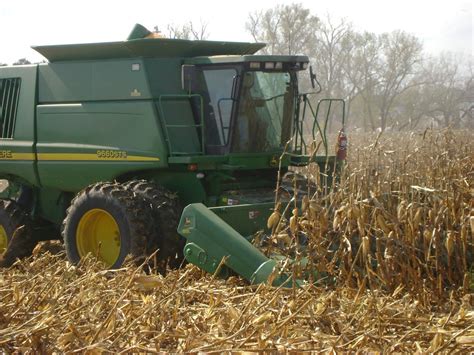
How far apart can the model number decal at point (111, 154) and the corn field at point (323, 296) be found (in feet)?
5.09

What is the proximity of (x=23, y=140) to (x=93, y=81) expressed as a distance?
106 cm

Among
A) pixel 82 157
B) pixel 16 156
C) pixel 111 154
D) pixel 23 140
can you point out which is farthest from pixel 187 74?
pixel 16 156

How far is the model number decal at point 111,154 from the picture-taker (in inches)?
287

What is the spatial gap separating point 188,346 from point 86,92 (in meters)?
4.47

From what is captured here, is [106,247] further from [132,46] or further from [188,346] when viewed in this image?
[188,346]

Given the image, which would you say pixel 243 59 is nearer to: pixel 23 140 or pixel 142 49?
pixel 142 49

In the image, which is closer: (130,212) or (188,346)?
(188,346)

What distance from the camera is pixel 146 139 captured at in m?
7.16

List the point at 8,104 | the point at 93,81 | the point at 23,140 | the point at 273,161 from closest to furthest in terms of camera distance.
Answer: the point at 273,161 → the point at 93,81 → the point at 23,140 → the point at 8,104

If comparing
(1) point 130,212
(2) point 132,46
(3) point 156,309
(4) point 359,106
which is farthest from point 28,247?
(4) point 359,106

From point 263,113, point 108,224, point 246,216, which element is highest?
point 263,113

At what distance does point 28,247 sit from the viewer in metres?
7.88

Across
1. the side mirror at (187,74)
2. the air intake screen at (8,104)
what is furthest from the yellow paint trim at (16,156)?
the side mirror at (187,74)

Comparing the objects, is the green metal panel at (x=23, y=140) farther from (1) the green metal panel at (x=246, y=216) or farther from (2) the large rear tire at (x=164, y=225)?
(1) the green metal panel at (x=246, y=216)
